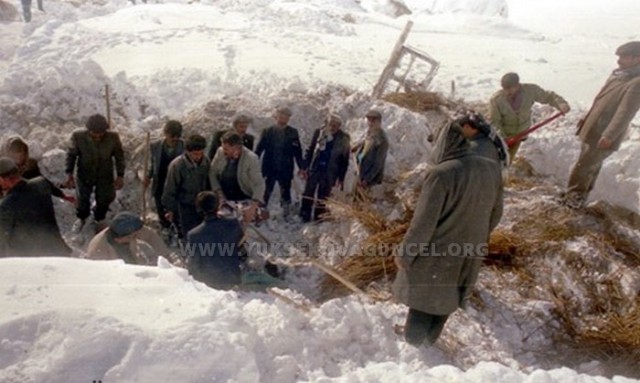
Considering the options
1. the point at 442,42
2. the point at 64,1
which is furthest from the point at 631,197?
the point at 64,1

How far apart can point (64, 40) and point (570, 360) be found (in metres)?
11.7

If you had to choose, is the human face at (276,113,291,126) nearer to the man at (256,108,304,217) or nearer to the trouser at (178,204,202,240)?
the man at (256,108,304,217)

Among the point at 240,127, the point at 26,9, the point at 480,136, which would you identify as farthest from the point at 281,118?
the point at 26,9

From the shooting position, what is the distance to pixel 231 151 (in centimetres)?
600

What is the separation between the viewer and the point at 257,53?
1230 cm

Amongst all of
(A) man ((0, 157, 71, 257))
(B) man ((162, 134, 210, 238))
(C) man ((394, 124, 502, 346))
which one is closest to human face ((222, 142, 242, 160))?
(B) man ((162, 134, 210, 238))

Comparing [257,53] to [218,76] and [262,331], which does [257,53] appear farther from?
[262,331]

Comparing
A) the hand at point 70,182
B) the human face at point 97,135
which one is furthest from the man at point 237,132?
the hand at point 70,182

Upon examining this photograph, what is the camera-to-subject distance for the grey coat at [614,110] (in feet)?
17.7

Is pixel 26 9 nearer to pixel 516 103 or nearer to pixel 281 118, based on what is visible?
pixel 281 118

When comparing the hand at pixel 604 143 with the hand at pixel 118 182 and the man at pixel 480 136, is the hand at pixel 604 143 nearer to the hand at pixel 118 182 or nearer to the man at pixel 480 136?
the man at pixel 480 136

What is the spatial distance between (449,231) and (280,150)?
361 centimetres

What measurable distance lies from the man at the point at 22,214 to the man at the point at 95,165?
1634 mm

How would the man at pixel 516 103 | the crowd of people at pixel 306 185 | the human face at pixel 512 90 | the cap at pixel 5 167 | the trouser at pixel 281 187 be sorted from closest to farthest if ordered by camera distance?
the crowd of people at pixel 306 185 < the cap at pixel 5 167 < the human face at pixel 512 90 < the man at pixel 516 103 < the trouser at pixel 281 187
